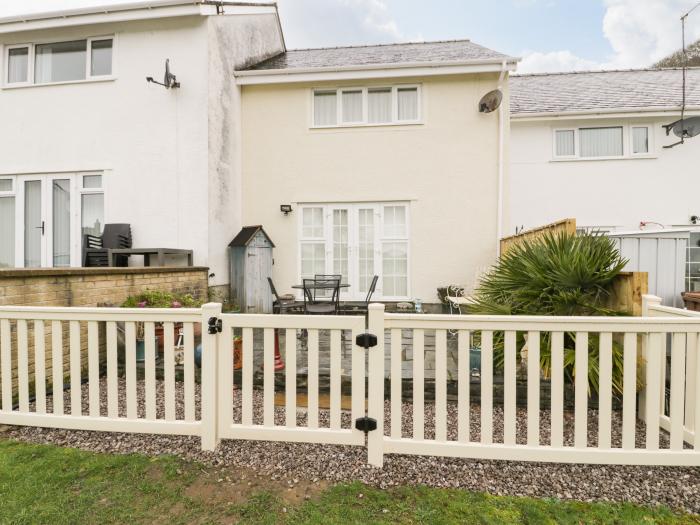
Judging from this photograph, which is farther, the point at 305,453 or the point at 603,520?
the point at 305,453

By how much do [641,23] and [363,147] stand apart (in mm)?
22733

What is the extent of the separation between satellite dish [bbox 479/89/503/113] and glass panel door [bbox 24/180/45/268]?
30.8 ft

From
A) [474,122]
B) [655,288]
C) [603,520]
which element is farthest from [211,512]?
[474,122]

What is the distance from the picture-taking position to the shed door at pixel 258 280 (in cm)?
679

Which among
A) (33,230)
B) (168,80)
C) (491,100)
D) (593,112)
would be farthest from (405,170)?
(33,230)

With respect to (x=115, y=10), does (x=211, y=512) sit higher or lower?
lower

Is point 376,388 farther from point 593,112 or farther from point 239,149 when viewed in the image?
point 593,112

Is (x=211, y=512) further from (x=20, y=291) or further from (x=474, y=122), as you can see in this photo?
(x=474, y=122)

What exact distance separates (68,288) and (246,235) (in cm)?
347

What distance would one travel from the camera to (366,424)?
221 centimetres

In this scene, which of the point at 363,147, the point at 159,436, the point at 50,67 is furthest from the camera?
the point at 363,147

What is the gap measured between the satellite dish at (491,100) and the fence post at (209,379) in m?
6.96

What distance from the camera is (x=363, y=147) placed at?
291 inches

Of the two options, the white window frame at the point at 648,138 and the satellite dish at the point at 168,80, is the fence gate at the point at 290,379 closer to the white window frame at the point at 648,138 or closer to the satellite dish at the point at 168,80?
the satellite dish at the point at 168,80
